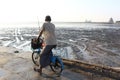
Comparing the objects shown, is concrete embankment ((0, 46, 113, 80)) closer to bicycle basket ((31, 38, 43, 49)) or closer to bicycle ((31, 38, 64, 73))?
bicycle ((31, 38, 64, 73))

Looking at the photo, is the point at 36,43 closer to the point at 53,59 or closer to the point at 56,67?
the point at 53,59

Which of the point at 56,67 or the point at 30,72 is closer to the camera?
the point at 56,67

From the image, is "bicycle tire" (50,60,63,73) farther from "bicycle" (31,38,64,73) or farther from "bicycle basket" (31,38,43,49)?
"bicycle basket" (31,38,43,49)

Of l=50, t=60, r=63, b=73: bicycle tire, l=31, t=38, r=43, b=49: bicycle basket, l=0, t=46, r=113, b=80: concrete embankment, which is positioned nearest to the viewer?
l=0, t=46, r=113, b=80: concrete embankment

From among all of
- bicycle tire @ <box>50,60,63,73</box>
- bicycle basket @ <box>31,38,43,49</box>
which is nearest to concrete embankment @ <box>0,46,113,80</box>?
bicycle tire @ <box>50,60,63,73</box>

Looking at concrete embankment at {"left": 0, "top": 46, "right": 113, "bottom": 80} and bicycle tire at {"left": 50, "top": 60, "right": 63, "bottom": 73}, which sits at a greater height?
bicycle tire at {"left": 50, "top": 60, "right": 63, "bottom": 73}

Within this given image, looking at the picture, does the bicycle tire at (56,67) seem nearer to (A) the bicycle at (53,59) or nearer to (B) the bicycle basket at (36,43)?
(A) the bicycle at (53,59)

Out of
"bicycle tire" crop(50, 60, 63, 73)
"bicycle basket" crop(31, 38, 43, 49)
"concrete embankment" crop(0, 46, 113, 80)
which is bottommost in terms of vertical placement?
"concrete embankment" crop(0, 46, 113, 80)

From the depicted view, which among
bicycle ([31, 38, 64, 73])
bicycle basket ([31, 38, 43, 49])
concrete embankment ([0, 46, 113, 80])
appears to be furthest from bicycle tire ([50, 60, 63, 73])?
bicycle basket ([31, 38, 43, 49])

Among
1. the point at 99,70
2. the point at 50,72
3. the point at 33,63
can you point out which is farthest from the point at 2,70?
the point at 99,70

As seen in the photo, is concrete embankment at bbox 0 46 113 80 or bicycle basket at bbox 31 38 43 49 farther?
bicycle basket at bbox 31 38 43 49

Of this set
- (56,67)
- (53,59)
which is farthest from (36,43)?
(56,67)

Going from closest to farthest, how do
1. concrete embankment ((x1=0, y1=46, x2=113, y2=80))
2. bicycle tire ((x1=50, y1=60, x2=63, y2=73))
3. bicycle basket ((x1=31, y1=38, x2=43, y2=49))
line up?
1. concrete embankment ((x1=0, y1=46, x2=113, y2=80))
2. bicycle tire ((x1=50, y1=60, x2=63, y2=73))
3. bicycle basket ((x1=31, y1=38, x2=43, y2=49))

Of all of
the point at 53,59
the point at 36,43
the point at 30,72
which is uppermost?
the point at 36,43
